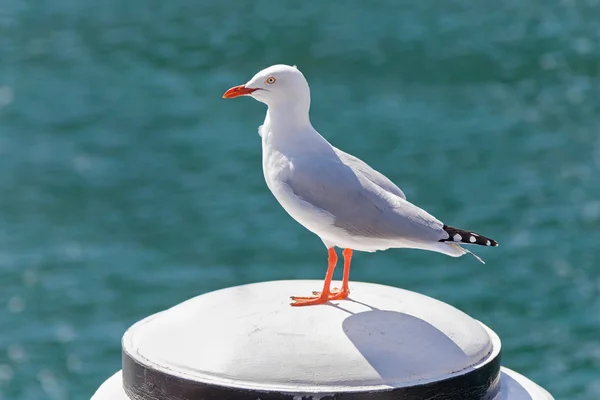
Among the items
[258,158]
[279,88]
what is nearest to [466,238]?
[279,88]

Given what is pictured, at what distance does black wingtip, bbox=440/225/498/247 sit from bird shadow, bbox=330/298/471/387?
374 mm

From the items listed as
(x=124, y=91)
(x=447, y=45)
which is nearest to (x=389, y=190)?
(x=124, y=91)

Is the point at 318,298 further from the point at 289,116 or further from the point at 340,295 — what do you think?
the point at 289,116

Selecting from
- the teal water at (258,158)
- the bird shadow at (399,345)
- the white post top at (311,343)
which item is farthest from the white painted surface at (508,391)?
the teal water at (258,158)

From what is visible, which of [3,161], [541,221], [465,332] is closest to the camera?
[465,332]

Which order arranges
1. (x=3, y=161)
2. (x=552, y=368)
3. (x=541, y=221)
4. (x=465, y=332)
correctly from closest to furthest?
(x=465, y=332) < (x=552, y=368) < (x=541, y=221) < (x=3, y=161)

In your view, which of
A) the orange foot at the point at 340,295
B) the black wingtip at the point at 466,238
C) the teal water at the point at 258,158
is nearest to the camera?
the black wingtip at the point at 466,238

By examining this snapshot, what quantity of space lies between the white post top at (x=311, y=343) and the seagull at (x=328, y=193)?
0.69ft

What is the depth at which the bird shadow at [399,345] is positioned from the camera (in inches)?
187

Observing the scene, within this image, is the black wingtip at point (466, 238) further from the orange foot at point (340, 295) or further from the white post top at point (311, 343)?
the orange foot at point (340, 295)

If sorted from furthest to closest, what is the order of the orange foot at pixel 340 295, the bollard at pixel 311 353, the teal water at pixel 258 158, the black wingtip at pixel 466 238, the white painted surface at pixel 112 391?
the teal water at pixel 258 158 < the orange foot at pixel 340 295 < the white painted surface at pixel 112 391 < the black wingtip at pixel 466 238 < the bollard at pixel 311 353

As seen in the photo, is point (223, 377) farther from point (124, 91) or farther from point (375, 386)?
point (124, 91)

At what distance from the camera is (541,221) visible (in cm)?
1479

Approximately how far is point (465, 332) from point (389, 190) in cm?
76
